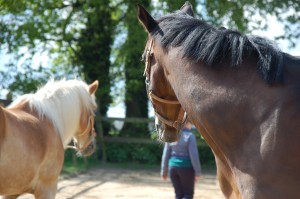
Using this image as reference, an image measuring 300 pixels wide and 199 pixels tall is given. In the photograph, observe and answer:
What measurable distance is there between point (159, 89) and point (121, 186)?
8099 mm

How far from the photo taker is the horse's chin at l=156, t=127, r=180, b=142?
9.82ft

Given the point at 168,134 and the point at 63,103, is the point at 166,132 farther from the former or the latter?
the point at 63,103

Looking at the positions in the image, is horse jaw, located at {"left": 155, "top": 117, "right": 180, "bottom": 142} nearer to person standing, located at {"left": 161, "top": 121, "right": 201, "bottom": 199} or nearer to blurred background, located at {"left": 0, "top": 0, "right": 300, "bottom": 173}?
person standing, located at {"left": 161, "top": 121, "right": 201, "bottom": 199}

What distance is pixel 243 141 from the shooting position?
222 centimetres

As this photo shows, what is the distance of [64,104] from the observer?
A: 6125 millimetres

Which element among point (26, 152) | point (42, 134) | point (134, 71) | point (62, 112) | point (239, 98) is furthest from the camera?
point (134, 71)

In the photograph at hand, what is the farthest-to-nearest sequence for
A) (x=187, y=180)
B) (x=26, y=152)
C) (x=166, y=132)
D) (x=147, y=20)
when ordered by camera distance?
(x=187, y=180) < (x=26, y=152) < (x=166, y=132) < (x=147, y=20)

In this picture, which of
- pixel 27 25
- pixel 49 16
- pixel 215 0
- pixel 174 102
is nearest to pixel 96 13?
pixel 49 16

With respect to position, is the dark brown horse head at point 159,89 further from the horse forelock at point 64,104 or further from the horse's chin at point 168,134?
the horse forelock at point 64,104

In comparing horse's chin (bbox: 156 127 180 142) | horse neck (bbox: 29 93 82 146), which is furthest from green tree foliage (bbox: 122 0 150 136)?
horse's chin (bbox: 156 127 180 142)

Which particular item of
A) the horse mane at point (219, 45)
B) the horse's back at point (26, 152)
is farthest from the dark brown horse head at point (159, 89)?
the horse's back at point (26, 152)

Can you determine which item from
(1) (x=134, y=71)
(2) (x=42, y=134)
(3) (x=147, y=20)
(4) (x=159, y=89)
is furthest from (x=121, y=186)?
(3) (x=147, y=20)

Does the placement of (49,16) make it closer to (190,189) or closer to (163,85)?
(190,189)

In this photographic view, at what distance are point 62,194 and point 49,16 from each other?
8970 mm
